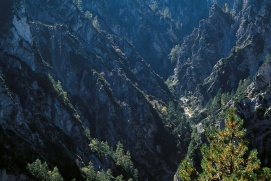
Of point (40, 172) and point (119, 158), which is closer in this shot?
point (40, 172)

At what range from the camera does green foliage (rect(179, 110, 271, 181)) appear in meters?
26.3

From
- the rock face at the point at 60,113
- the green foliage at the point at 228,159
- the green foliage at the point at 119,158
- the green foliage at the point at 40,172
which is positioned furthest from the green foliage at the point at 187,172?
the green foliage at the point at 119,158

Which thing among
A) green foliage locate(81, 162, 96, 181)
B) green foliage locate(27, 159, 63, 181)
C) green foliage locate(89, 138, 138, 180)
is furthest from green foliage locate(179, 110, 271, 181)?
green foliage locate(89, 138, 138, 180)

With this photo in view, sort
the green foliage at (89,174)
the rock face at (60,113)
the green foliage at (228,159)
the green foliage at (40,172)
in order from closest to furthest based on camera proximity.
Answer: the green foliage at (228,159), the green foliage at (40,172), the green foliage at (89,174), the rock face at (60,113)

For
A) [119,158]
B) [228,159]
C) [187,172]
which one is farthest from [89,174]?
[228,159]

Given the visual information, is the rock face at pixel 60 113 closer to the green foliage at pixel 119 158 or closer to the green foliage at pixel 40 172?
the green foliage at pixel 40 172

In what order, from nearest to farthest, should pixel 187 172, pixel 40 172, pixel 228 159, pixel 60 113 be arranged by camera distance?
pixel 228 159, pixel 187 172, pixel 40 172, pixel 60 113

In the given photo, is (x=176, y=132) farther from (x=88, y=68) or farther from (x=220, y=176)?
(x=220, y=176)

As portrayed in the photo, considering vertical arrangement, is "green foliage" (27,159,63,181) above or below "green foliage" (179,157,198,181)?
above

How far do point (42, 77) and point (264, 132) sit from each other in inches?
3560

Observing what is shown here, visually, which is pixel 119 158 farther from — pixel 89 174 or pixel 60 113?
pixel 89 174

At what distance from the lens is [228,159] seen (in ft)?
90.3

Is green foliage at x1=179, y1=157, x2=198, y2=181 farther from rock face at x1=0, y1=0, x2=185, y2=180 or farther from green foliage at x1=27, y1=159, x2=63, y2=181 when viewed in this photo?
green foliage at x1=27, y1=159, x2=63, y2=181

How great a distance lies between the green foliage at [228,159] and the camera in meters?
26.3
